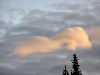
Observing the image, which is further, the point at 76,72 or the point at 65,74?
the point at 65,74

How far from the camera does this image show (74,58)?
207 ft

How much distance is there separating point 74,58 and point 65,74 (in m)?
5.34

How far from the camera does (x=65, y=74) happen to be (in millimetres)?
67250

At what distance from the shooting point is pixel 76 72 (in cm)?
6134

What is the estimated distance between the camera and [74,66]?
62156 millimetres

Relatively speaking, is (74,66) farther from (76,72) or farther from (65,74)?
(65,74)

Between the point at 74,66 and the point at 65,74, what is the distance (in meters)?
5.56

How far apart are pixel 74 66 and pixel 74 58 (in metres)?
1.58

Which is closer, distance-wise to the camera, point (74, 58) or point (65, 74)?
point (74, 58)

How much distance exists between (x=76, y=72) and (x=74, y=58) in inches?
110

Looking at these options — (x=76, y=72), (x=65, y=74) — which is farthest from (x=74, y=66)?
(x=65, y=74)

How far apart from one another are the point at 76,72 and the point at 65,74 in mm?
6172
